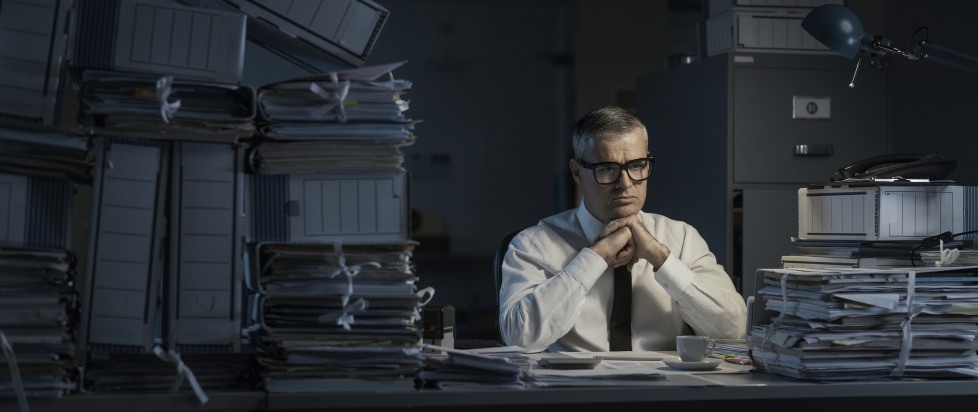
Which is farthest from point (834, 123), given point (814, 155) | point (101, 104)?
point (101, 104)

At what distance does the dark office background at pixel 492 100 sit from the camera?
19.0 ft

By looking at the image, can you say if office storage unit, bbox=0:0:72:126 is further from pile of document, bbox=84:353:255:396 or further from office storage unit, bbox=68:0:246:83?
pile of document, bbox=84:353:255:396

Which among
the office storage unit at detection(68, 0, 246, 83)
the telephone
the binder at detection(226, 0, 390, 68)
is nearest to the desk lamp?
the telephone

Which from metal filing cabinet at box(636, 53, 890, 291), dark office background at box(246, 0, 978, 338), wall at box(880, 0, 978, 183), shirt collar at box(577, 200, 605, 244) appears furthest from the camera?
dark office background at box(246, 0, 978, 338)

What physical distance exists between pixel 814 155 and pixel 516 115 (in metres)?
3.00

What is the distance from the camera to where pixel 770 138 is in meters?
3.14

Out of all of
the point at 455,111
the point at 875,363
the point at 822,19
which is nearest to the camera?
the point at 875,363

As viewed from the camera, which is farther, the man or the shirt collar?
the shirt collar

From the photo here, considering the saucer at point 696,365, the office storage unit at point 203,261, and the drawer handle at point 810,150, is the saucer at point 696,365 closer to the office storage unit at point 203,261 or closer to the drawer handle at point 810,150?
the office storage unit at point 203,261

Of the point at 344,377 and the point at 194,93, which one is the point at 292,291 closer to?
the point at 344,377

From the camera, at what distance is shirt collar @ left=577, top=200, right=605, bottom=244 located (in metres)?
2.66

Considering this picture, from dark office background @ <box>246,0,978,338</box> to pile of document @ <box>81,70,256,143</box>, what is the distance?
423cm

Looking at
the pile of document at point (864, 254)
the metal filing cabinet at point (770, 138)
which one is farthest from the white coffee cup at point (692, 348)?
the metal filing cabinet at point (770, 138)

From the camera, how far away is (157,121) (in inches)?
59.6
